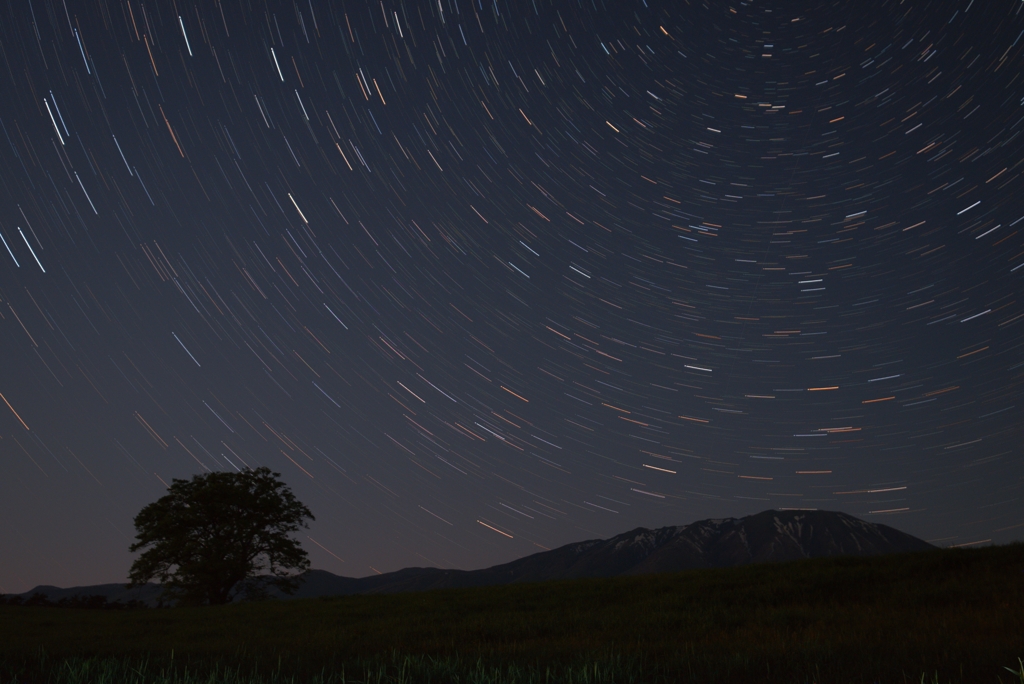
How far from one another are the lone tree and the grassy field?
12048mm

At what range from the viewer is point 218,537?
36.1 metres

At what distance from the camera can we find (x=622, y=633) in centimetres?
1035

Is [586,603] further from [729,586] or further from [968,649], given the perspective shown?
[968,649]

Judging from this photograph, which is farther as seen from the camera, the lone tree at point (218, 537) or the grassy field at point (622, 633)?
the lone tree at point (218, 537)

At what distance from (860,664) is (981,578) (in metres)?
10.1

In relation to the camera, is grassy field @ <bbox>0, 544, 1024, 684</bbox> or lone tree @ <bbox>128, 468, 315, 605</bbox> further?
lone tree @ <bbox>128, 468, 315, 605</bbox>

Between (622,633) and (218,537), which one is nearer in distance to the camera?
(622,633)

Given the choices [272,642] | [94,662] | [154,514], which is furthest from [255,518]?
[94,662]

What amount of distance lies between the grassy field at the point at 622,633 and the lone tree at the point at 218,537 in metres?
12.0

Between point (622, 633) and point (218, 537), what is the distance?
33.0m

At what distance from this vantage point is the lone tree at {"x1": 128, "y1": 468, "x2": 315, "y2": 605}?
3428 centimetres

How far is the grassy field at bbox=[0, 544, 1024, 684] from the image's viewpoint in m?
6.26

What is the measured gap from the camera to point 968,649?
273 inches

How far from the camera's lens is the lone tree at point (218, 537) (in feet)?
112
